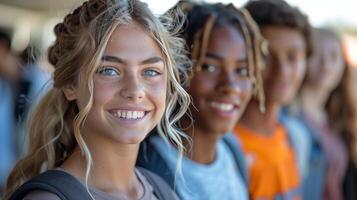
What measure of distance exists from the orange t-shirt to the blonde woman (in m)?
0.92

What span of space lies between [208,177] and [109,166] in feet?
1.91

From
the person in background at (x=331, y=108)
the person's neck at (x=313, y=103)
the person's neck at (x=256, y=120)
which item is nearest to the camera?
the person's neck at (x=256, y=120)

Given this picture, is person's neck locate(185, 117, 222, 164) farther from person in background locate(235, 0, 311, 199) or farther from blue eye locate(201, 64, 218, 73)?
person in background locate(235, 0, 311, 199)

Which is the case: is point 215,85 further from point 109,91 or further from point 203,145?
point 109,91

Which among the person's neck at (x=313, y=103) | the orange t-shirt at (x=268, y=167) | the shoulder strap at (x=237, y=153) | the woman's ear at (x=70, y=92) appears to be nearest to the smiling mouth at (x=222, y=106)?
the shoulder strap at (x=237, y=153)

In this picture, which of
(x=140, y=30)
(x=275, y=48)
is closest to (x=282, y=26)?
(x=275, y=48)

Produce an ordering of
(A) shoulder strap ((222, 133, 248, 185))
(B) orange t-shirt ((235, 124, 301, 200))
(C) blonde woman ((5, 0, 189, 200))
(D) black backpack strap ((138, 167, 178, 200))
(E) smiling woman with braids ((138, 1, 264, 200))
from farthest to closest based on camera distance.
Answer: (B) orange t-shirt ((235, 124, 301, 200)), (A) shoulder strap ((222, 133, 248, 185)), (E) smiling woman with braids ((138, 1, 264, 200)), (D) black backpack strap ((138, 167, 178, 200)), (C) blonde woman ((5, 0, 189, 200))

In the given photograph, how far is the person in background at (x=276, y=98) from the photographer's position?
2830 millimetres

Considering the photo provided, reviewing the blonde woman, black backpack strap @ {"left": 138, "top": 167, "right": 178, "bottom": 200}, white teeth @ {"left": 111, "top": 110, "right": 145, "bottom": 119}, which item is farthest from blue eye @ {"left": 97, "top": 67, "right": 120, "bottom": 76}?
black backpack strap @ {"left": 138, "top": 167, "right": 178, "bottom": 200}

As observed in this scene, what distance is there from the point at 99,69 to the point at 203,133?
0.78 metres

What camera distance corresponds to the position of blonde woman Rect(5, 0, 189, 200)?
5.63 feet

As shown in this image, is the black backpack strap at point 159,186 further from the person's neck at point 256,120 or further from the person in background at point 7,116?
the person in background at point 7,116

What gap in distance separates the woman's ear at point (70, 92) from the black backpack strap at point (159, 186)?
0.34 m

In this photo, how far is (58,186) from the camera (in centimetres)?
157
